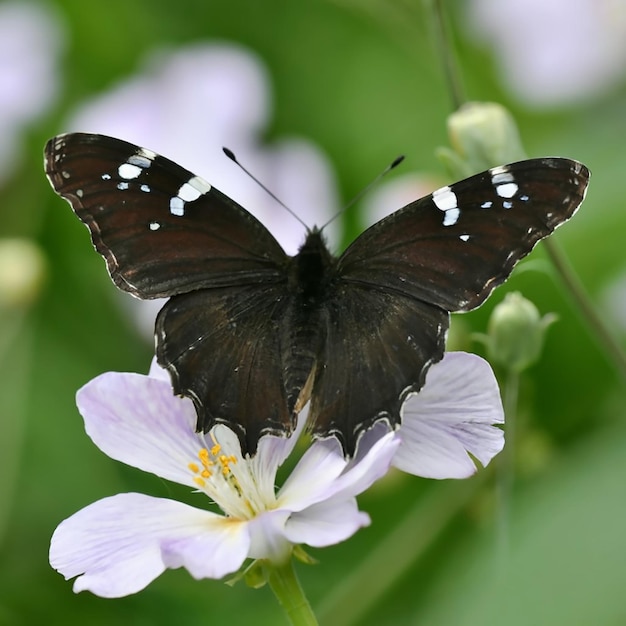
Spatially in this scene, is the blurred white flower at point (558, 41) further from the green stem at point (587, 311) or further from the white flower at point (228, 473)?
the white flower at point (228, 473)

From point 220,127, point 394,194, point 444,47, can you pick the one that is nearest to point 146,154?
point 444,47

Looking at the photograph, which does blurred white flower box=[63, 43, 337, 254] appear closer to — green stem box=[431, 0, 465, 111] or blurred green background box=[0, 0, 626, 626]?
blurred green background box=[0, 0, 626, 626]

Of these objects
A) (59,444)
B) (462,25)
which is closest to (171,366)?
(59,444)

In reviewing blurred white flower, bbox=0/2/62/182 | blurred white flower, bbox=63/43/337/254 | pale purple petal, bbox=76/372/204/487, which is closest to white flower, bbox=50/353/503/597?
pale purple petal, bbox=76/372/204/487

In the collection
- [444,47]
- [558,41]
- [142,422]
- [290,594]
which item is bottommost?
[290,594]

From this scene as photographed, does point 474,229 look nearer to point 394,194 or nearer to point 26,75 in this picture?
point 394,194

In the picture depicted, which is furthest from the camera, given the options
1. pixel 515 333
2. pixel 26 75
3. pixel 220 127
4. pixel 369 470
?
pixel 26 75
